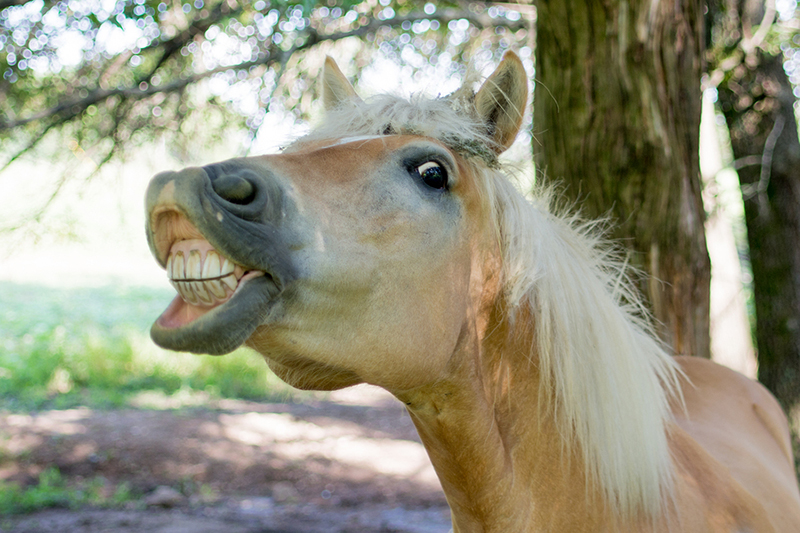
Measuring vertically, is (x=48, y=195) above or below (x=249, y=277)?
above

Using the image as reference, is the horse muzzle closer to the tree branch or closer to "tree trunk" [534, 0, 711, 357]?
"tree trunk" [534, 0, 711, 357]

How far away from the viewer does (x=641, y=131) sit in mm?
2561

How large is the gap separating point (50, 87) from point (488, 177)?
14.6 ft

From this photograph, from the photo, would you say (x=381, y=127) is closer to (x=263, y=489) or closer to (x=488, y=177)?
(x=488, y=177)

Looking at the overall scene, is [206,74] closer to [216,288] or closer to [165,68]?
[165,68]

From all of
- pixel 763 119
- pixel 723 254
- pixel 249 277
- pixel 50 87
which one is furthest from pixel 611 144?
pixel 50 87

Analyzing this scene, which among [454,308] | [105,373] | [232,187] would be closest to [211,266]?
[232,187]

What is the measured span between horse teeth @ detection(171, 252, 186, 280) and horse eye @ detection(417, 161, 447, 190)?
0.59 metres

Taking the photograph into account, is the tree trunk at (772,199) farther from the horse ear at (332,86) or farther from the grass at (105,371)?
the grass at (105,371)

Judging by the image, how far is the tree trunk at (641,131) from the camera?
8.44 ft

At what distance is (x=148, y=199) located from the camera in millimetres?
1110

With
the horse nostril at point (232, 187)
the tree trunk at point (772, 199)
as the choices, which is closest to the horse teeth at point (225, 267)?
the horse nostril at point (232, 187)

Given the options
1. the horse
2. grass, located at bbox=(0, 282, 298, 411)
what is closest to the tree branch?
the horse

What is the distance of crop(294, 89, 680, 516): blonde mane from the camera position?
5.01 feet
